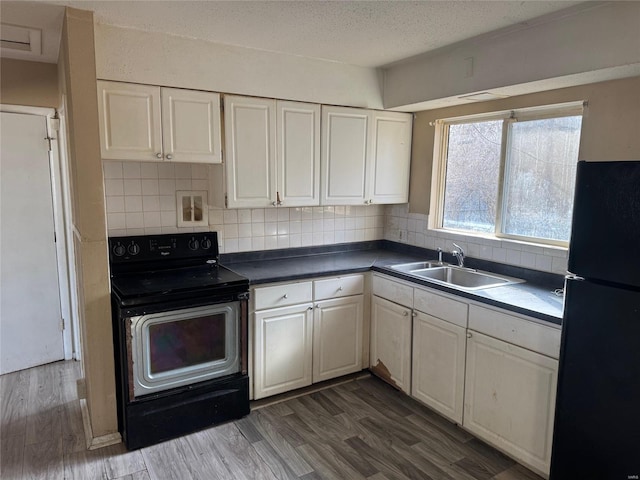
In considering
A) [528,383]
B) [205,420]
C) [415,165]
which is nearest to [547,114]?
[415,165]

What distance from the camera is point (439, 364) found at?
267 centimetres

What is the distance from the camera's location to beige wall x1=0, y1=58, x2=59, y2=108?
9.84ft

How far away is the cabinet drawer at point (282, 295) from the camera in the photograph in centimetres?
276

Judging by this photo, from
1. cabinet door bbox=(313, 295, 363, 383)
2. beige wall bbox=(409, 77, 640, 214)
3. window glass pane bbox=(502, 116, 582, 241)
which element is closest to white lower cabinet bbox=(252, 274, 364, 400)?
cabinet door bbox=(313, 295, 363, 383)

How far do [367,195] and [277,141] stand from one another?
859 millimetres

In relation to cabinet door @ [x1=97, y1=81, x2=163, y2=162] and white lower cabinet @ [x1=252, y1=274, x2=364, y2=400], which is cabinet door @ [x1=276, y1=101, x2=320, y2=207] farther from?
cabinet door @ [x1=97, y1=81, x2=163, y2=162]

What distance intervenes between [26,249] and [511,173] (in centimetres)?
351

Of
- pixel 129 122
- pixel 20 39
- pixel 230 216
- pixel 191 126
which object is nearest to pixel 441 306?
pixel 230 216

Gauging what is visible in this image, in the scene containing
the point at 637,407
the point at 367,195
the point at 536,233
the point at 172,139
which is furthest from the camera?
the point at 367,195

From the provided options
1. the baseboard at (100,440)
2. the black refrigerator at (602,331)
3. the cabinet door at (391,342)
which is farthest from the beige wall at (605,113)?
the baseboard at (100,440)

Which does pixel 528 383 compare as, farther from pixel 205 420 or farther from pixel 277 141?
pixel 277 141

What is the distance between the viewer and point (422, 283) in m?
2.73

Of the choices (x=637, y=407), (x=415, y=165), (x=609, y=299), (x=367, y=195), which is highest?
(x=415, y=165)

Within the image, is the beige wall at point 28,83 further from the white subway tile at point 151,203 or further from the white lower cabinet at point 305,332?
the white lower cabinet at point 305,332
